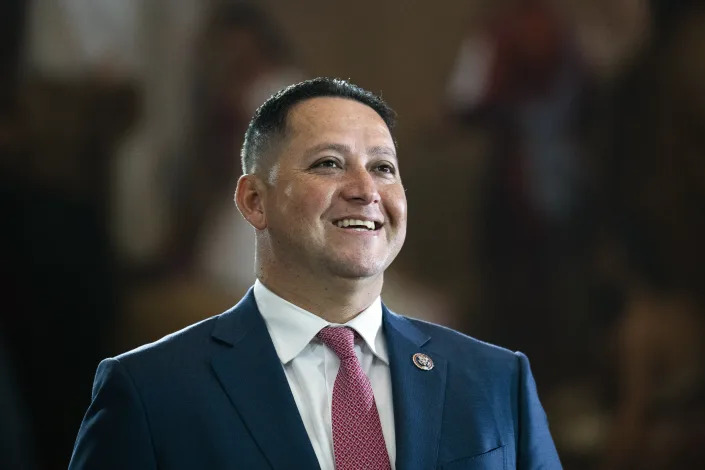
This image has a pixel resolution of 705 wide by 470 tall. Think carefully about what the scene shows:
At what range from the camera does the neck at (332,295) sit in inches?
101

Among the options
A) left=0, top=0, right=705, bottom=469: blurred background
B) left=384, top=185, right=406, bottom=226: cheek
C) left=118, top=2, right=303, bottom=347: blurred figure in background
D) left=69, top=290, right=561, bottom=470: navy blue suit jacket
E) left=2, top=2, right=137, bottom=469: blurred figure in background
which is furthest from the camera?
left=118, top=2, right=303, bottom=347: blurred figure in background

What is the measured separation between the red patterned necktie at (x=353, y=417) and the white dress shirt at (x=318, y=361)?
25 millimetres

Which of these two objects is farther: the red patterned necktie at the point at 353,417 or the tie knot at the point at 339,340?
the tie knot at the point at 339,340

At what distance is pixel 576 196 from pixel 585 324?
79 centimetres

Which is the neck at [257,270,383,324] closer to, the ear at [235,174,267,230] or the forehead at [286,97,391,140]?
the ear at [235,174,267,230]

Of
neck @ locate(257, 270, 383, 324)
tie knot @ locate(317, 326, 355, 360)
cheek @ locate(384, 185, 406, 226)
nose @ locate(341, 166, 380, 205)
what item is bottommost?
tie knot @ locate(317, 326, 355, 360)

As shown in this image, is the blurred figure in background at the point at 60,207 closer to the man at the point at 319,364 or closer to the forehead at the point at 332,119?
the man at the point at 319,364

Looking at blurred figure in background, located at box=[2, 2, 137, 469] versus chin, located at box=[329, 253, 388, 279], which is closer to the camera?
chin, located at box=[329, 253, 388, 279]

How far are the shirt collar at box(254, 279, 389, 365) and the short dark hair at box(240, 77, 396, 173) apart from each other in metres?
0.44

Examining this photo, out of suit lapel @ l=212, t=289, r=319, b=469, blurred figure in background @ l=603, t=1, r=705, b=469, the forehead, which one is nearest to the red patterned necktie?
suit lapel @ l=212, t=289, r=319, b=469

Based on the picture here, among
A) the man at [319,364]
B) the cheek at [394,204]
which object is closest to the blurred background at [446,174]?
the man at [319,364]

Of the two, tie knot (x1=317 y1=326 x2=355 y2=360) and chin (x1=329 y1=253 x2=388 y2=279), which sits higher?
chin (x1=329 y1=253 x2=388 y2=279)

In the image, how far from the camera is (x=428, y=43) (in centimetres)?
582

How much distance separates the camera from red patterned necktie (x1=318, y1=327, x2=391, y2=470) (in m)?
2.36
